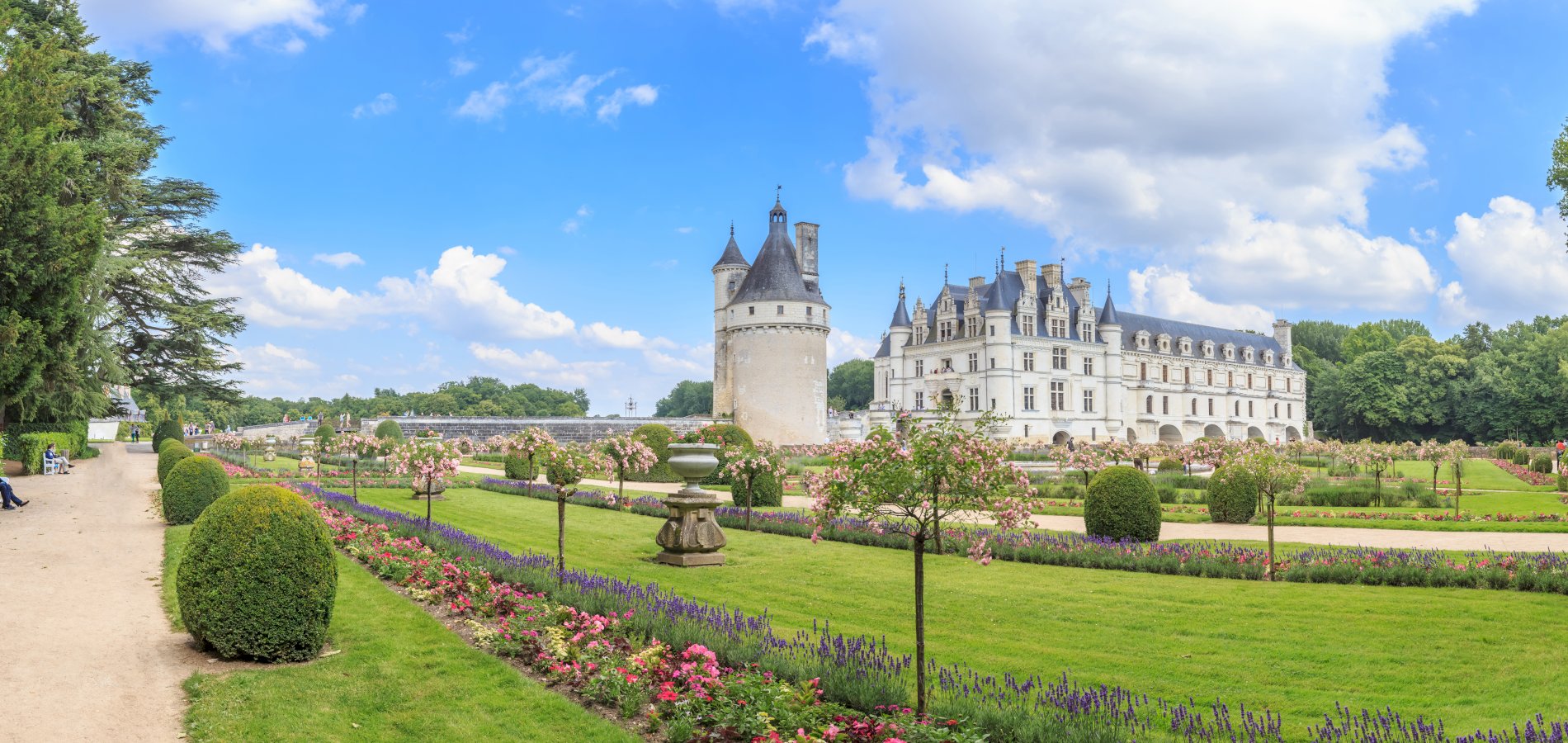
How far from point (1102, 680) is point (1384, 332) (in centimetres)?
9155

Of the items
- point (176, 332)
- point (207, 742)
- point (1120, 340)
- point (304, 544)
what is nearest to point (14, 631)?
point (304, 544)

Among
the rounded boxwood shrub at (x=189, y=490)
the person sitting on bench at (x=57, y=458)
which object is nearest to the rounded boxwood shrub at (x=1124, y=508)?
the rounded boxwood shrub at (x=189, y=490)

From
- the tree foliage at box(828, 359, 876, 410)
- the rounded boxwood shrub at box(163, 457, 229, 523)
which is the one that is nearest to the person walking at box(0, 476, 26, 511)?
the rounded boxwood shrub at box(163, 457, 229, 523)

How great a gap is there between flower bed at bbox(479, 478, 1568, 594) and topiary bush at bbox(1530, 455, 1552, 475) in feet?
72.9

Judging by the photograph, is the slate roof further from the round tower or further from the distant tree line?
the round tower

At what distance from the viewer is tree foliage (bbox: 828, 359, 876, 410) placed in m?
85.4

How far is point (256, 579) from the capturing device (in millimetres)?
7164

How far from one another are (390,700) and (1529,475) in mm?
32570

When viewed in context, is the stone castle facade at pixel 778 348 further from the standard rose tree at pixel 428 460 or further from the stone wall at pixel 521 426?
the standard rose tree at pixel 428 460

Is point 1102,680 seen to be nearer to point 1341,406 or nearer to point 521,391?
point 1341,406

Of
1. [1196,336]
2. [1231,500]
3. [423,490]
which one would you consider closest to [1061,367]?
[1196,336]

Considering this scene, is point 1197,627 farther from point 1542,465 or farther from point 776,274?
point 776,274

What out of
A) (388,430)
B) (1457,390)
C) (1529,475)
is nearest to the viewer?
(1529,475)

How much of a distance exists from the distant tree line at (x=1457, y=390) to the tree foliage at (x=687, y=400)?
54.9 metres
